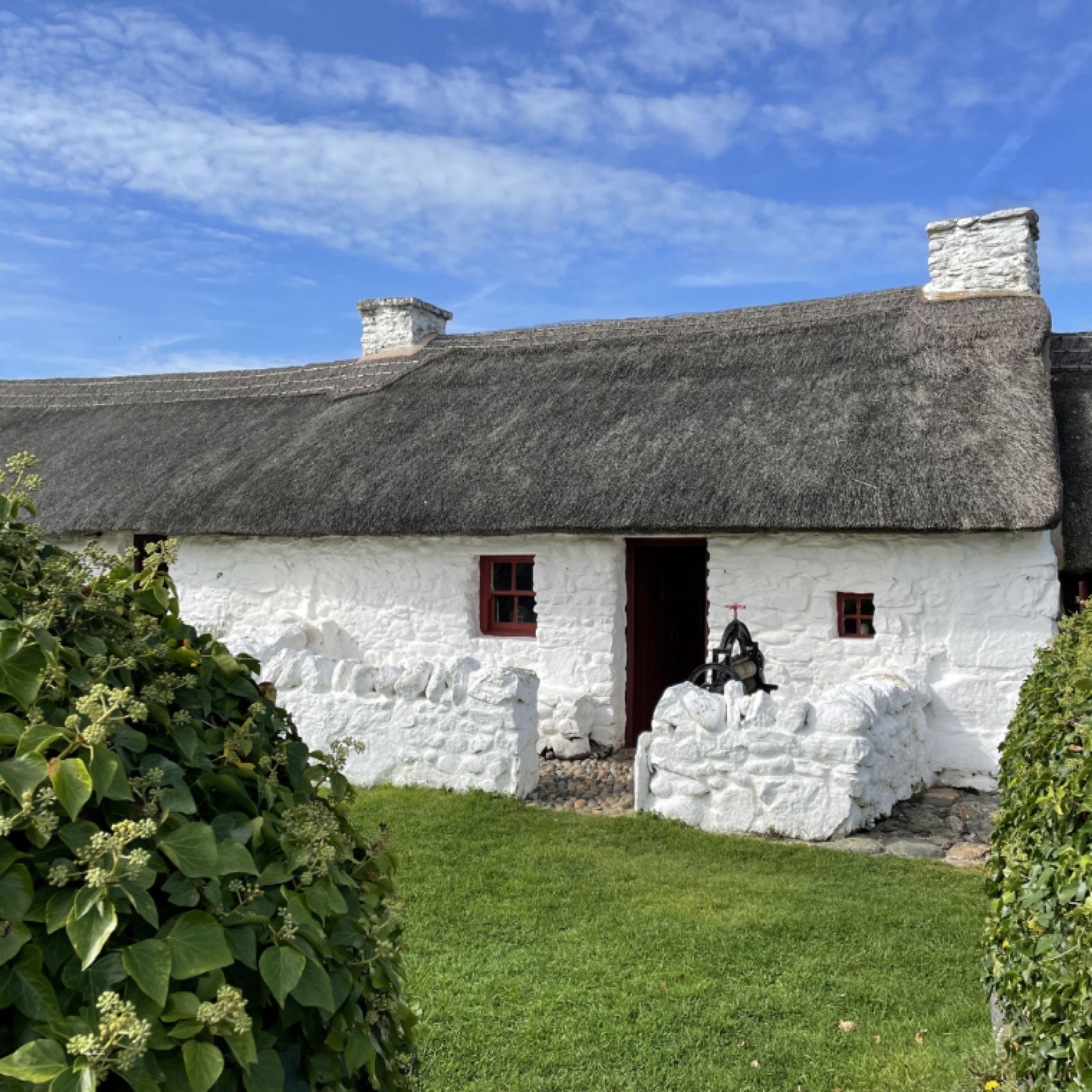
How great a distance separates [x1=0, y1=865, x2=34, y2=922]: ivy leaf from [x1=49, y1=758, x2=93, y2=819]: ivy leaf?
9 centimetres

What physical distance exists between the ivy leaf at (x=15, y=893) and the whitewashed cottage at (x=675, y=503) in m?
6.47

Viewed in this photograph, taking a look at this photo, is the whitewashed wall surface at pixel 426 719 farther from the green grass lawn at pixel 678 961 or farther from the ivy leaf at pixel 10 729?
the ivy leaf at pixel 10 729

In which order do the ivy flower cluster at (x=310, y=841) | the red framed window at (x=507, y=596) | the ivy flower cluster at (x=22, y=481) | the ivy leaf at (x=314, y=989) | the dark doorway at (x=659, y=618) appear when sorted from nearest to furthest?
1. the ivy leaf at (x=314, y=989)
2. the ivy flower cluster at (x=310, y=841)
3. the ivy flower cluster at (x=22, y=481)
4. the dark doorway at (x=659, y=618)
5. the red framed window at (x=507, y=596)

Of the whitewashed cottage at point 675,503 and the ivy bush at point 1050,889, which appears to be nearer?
the ivy bush at point 1050,889

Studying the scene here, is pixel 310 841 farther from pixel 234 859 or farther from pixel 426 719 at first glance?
pixel 426 719

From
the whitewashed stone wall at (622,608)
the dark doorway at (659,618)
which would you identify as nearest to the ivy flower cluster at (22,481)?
the whitewashed stone wall at (622,608)

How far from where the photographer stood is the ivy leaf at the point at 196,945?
1372 millimetres

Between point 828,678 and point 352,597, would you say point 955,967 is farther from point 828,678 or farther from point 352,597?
point 352,597

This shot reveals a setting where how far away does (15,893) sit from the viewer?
133 cm

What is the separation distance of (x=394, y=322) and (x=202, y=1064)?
13.8 m

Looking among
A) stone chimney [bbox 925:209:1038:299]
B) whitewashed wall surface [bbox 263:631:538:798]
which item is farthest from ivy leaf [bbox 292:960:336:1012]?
stone chimney [bbox 925:209:1038:299]

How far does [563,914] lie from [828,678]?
13.6 feet

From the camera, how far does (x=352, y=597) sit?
10.6m

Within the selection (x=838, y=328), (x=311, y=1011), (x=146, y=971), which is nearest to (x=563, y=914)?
(x=311, y=1011)
